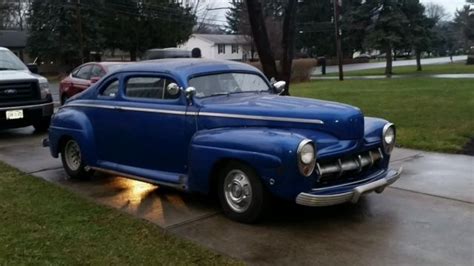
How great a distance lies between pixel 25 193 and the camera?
667 centimetres

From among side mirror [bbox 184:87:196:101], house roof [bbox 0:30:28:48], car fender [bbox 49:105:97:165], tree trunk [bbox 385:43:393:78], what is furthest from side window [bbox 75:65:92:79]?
house roof [bbox 0:30:28:48]

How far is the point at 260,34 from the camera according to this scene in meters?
10.7

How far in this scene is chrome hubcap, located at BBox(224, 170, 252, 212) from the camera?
5.26 m

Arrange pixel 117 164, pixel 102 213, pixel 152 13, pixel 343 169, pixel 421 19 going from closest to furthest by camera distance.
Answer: pixel 343 169 < pixel 102 213 < pixel 117 164 < pixel 421 19 < pixel 152 13

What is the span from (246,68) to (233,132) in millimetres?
1496

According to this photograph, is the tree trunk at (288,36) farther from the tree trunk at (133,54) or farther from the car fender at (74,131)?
the tree trunk at (133,54)

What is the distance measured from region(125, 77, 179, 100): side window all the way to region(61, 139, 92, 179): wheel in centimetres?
123

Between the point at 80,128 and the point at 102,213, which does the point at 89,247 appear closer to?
the point at 102,213

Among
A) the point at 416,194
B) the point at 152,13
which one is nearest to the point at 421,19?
the point at 152,13

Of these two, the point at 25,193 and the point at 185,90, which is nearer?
the point at 185,90

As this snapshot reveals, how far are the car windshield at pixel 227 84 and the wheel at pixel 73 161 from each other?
2.11 m

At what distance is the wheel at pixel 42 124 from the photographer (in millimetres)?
11953

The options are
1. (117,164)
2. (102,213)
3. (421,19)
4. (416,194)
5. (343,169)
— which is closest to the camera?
(343,169)

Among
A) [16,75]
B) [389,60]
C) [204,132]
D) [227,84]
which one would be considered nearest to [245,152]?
[204,132]
